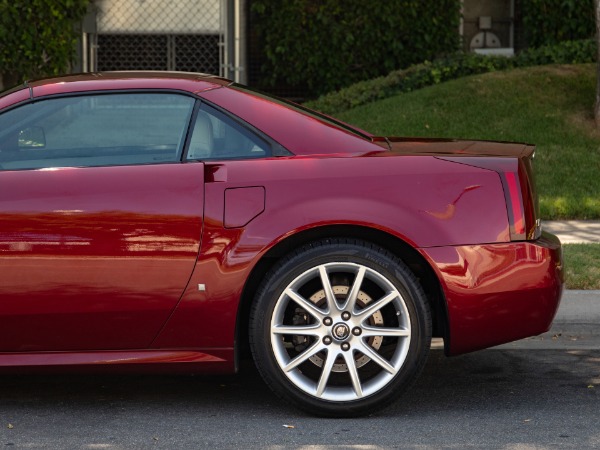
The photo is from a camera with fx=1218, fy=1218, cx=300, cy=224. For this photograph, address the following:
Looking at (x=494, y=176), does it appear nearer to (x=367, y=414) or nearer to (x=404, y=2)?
(x=367, y=414)

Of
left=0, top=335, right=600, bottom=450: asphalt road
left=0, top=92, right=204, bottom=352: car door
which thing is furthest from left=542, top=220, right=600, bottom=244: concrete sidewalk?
left=0, top=92, right=204, bottom=352: car door

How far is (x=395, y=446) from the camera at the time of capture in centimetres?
491

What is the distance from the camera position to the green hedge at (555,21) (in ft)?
50.6

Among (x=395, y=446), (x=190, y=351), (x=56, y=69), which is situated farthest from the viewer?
(x=56, y=69)

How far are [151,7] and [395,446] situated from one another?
1135cm

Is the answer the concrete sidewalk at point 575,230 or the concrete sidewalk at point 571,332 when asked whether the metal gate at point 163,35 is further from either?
the concrete sidewalk at point 571,332

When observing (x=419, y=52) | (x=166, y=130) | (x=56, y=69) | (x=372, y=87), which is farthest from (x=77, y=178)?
(x=419, y=52)

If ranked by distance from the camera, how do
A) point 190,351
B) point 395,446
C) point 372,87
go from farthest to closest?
1. point 372,87
2. point 190,351
3. point 395,446

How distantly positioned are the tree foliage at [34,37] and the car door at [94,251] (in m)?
8.37

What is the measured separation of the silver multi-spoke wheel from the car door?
1.68 feet

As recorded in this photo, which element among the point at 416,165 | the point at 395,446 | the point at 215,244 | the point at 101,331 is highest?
the point at 416,165

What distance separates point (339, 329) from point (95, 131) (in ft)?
4.53

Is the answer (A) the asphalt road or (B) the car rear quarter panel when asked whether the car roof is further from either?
(A) the asphalt road

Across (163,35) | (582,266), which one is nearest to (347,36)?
(163,35)
